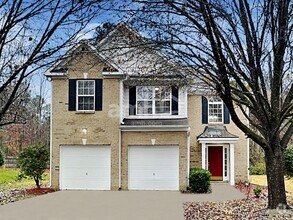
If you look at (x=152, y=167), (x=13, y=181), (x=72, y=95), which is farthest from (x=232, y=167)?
(x=13, y=181)

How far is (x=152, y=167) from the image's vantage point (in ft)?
76.6

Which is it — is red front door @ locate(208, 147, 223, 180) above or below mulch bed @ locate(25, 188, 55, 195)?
above

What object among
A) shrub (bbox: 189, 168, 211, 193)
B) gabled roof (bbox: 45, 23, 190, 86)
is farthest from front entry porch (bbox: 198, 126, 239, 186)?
gabled roof (bbox: 45, 23, 190, 86)

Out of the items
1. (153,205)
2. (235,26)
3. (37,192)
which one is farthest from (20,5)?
(37,192)

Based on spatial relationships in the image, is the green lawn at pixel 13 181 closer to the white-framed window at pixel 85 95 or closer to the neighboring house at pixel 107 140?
the neighboring house at pixel 107 140

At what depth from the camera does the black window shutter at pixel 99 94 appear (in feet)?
76.0

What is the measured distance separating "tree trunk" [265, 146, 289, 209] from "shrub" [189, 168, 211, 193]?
27.8 ft

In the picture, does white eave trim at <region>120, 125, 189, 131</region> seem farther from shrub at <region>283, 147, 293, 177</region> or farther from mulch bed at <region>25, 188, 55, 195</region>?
shrub at <region>283, 147, 293, 177</region>

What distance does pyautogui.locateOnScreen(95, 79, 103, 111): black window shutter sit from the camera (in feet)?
76.0

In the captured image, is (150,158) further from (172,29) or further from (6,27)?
(6,27)

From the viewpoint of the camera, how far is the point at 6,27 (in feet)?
27.0

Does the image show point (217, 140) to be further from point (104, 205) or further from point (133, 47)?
point (133, 47)

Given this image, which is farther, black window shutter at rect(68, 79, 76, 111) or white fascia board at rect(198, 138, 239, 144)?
white fascia board at rect(198, 138, 239, 144)

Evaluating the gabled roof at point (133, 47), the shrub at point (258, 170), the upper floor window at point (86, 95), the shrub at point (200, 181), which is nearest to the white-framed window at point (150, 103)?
the upper floor window at point (86, 95)
